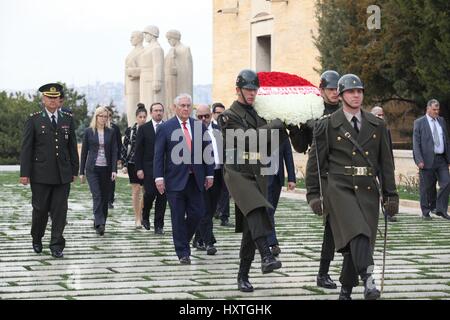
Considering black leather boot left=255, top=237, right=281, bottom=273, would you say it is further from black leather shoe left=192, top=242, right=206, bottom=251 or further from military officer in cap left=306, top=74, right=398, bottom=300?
black leather shoe left=192, top=242, right=206, bottom=251

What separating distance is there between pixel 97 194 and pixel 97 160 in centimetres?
51

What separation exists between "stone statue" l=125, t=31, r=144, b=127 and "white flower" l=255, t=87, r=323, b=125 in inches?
1072

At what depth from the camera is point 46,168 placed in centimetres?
1403

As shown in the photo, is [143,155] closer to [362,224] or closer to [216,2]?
[362,224]

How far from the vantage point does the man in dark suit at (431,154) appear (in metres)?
19.5

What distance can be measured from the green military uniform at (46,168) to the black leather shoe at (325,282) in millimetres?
3999

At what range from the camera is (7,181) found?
32.6 metres

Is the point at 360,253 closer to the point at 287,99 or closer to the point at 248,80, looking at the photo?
the point at 287,99

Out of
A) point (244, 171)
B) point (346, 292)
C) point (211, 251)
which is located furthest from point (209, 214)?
point (346, 292)

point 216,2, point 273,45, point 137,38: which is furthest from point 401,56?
point 216,2

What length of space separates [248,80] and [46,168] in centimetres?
389

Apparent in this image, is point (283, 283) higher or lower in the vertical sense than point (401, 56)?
lower

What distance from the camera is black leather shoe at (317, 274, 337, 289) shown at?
36.2 feet

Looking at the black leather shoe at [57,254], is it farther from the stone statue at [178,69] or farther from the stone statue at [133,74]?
the stone statue at [133,74]
